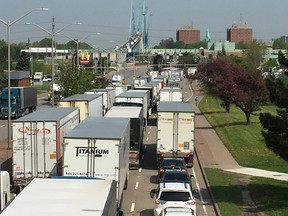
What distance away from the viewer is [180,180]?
24.9 meters

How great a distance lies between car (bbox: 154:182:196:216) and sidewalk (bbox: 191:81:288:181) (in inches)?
426

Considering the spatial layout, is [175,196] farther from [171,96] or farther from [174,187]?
[171,96]

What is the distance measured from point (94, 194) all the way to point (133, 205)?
11.2 meters

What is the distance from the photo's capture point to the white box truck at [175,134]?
105 ft

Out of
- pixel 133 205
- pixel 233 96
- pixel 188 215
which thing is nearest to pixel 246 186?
pixel 133 205

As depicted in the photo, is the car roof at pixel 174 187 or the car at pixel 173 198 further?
the car roof at pixel 174 187

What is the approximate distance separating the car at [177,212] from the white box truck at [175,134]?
12.0 meters

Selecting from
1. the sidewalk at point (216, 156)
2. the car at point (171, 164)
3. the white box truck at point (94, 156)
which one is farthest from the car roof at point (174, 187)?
the sidewalk at point (216, 156)

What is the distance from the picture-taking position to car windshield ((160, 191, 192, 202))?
2117 centimetres

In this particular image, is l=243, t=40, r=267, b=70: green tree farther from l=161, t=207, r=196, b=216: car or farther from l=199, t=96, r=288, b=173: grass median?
l=161, t=207, r=196, b=216: car

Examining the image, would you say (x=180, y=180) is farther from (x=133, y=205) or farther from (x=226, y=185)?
(x=226, y=185)

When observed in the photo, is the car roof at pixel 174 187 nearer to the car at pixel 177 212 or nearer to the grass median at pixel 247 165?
the car at pixel 177 212

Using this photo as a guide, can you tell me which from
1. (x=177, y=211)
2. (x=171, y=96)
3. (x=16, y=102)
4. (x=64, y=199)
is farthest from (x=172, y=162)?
(x=171, y=96)

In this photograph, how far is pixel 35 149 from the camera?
24797 mm
